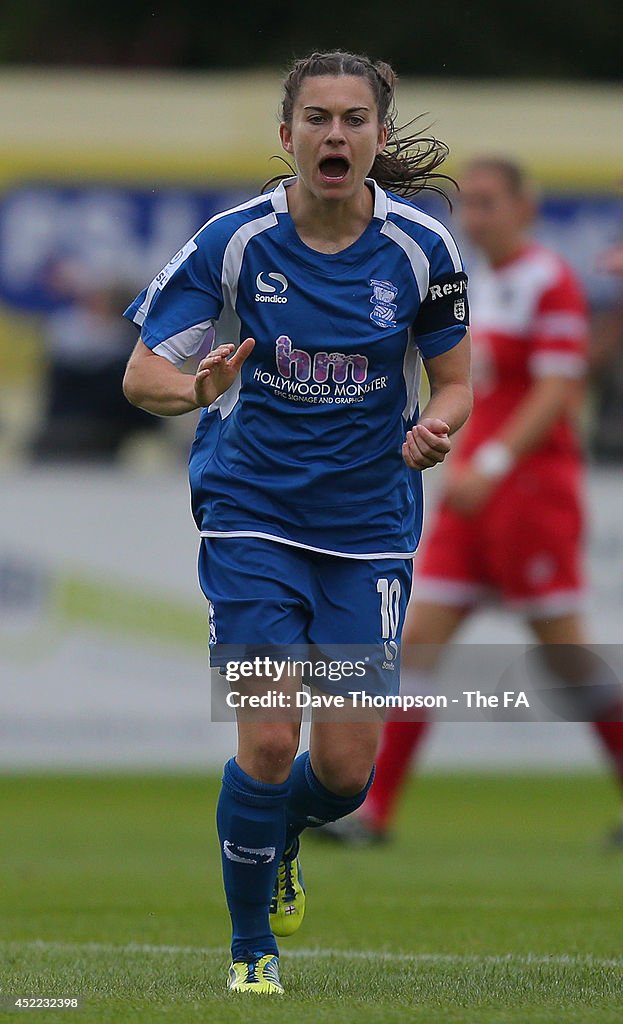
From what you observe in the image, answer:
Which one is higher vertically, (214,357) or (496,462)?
(214,357)

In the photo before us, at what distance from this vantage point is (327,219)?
499cm

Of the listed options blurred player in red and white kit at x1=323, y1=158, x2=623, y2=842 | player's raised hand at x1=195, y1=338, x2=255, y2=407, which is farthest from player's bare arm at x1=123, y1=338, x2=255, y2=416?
blurred player in red and white kit at x1=323, y1=158, x2=623, y2=842

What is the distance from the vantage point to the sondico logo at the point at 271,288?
4938 millimetres

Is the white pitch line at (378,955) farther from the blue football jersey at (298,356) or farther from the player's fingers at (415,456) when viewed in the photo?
the player's fingers at (415,456)

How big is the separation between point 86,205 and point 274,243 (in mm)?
11608

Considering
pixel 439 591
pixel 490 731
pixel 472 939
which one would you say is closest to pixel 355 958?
pixel 472 939

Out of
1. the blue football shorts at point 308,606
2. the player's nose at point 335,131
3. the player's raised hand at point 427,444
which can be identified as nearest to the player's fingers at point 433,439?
the player's raised hand at point 427,444

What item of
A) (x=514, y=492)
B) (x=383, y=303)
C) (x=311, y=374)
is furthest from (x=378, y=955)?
(x=514, y=492)

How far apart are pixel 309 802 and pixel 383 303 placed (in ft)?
4.38

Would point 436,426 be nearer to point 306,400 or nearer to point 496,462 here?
point 306,400

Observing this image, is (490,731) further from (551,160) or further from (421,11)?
(421,11)

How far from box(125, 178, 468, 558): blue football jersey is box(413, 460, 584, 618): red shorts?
3.64 meters

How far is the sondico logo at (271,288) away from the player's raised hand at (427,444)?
49 centimetres

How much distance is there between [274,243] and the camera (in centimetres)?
497
